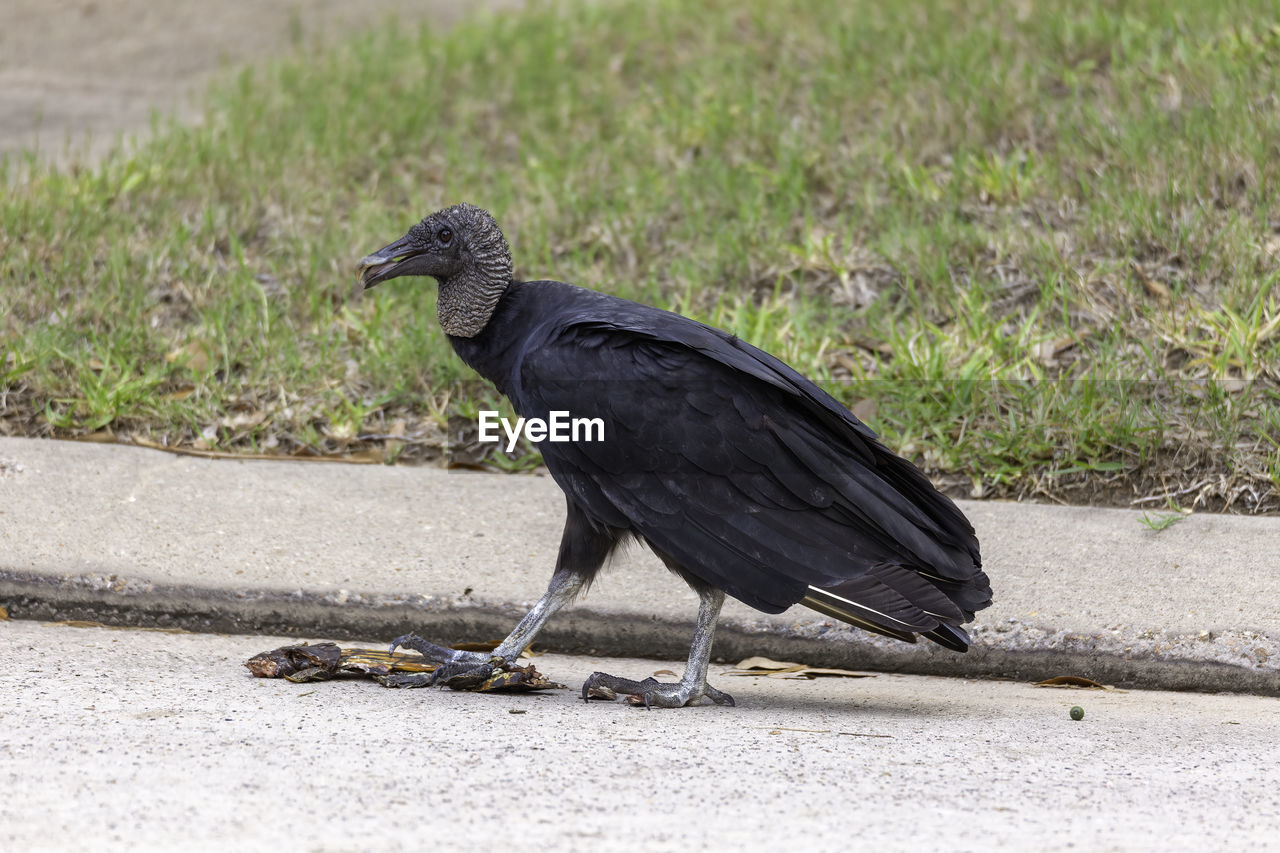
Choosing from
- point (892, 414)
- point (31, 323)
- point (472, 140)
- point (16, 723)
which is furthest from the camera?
point (472, 140)

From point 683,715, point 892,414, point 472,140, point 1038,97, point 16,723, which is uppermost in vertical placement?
point 1038,97

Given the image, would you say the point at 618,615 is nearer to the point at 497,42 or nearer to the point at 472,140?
the point at 472,140

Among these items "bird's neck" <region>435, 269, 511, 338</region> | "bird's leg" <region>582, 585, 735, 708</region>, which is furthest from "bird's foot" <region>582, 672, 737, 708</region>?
"bird's neck" <region>435, 269, 511, 338</region>

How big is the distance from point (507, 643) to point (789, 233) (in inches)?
110

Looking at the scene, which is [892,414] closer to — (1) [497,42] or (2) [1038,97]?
(2) [1038,97]

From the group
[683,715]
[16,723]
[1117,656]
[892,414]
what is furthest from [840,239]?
[16,723]

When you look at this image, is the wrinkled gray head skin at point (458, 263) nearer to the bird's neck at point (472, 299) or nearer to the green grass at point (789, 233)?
the bird's neck at point (472, 299)

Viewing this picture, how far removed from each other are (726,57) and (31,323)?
3778mm

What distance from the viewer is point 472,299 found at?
3.13 m

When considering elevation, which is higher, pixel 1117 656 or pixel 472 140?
pixel 472 140

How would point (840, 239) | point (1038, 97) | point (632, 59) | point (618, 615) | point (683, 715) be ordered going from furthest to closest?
point (632, 59), point (1038, 97), point (840, 239), point (618, 615), point (683, 715)

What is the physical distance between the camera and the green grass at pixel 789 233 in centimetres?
425

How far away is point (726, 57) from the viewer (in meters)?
6.81

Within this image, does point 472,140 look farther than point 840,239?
Yes
